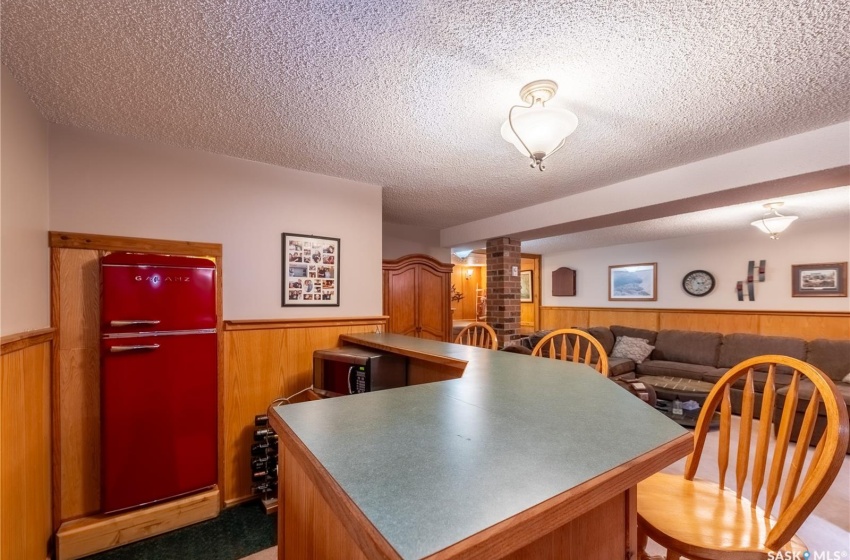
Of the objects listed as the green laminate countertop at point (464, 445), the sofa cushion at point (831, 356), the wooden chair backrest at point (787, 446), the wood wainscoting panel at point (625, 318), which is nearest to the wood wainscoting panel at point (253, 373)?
the green laminate countertop at point (464, 445)

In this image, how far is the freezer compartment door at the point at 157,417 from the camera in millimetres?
1899

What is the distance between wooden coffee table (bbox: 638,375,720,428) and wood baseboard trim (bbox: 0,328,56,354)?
475 cm

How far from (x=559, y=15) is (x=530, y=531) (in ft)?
4.75

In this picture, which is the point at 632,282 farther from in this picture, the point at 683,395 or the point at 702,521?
the point at 702,521

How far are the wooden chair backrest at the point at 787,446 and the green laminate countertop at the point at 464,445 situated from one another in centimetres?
31

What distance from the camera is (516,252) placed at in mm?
4199

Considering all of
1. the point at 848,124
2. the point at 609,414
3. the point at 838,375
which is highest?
the point at 848,124

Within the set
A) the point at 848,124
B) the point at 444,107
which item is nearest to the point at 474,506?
the point at 444,107

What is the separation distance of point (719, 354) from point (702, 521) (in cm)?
468

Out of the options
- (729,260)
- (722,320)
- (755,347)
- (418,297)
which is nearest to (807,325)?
(755,347)

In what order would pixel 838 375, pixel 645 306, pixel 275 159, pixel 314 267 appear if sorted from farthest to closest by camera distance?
1. pixel 645 306
2. pixel 838 375
3. pixel 314 267
4. pixel 275 159

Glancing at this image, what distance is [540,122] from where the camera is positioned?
151 cm

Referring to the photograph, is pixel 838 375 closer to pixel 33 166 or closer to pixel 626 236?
pixel 626 236

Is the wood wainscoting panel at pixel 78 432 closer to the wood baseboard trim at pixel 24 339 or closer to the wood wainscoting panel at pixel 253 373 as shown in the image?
the wood baseboard trim at pixel 24 339
